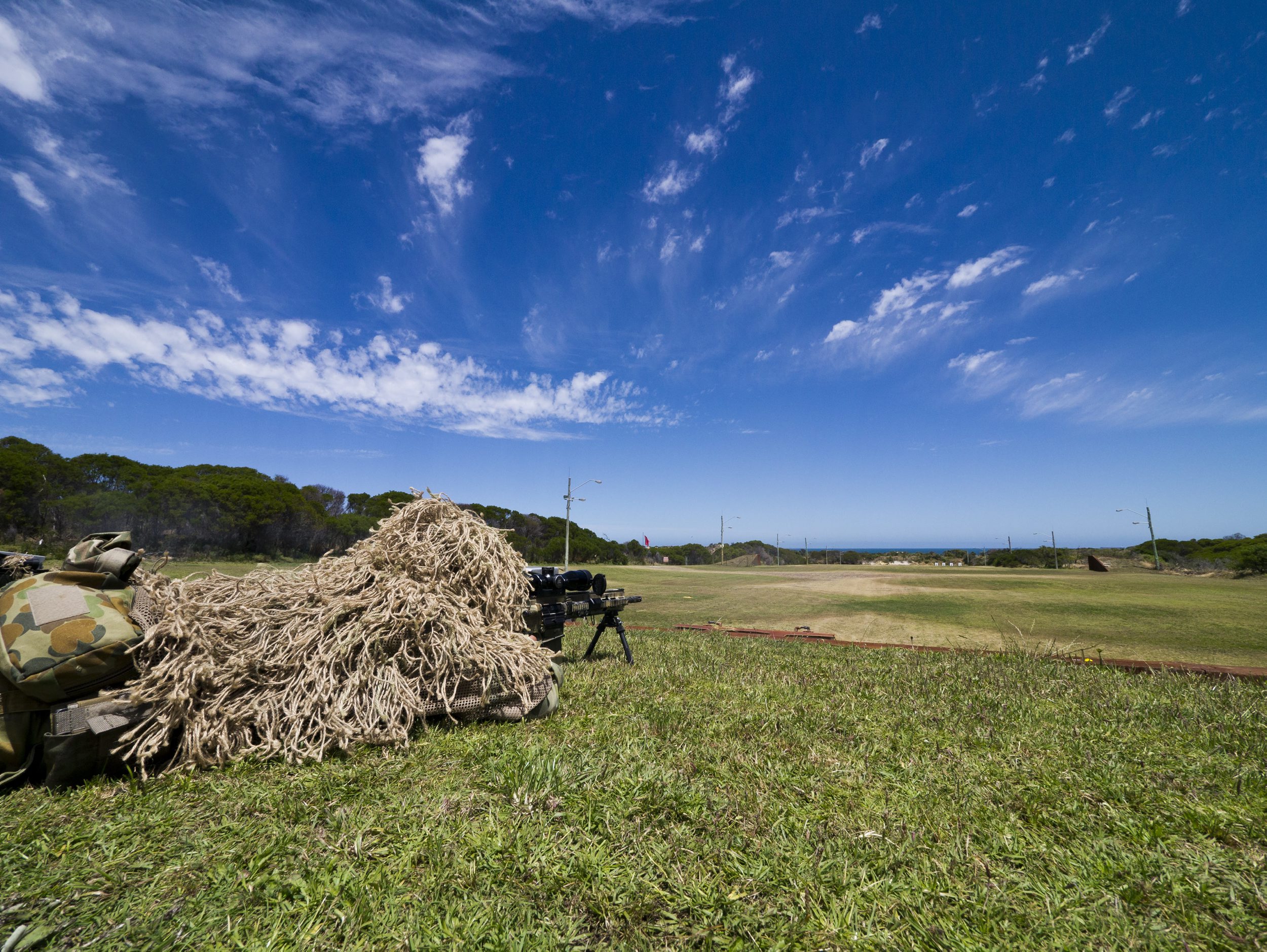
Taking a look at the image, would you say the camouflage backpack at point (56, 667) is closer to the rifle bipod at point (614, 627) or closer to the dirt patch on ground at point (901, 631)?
the rifle bipod at point (614, 627)

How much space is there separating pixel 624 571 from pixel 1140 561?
4688 centimetres

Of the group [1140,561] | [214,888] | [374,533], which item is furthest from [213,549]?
[1140,561]

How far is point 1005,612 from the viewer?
1136cm

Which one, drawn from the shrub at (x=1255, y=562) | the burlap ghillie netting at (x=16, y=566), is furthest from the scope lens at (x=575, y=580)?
the shrub at (x=1255, y=562)

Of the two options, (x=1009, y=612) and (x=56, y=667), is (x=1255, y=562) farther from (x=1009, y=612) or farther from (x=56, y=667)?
(x=56, y=667)

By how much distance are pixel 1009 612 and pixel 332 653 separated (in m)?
13.3

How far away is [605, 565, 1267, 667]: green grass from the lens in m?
7.33

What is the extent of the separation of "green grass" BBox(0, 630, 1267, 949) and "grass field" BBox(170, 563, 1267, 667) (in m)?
4.50

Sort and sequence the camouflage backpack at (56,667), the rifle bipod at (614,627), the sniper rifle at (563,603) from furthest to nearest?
the rifle bipod at (614,627), the sniper rifle at (563,603), the camouflage backpack at (56,667)

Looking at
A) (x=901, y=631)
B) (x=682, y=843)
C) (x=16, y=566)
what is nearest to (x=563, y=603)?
(x=682, y=843)

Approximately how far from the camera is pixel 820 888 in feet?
5.68

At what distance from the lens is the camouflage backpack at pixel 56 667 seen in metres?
2.33

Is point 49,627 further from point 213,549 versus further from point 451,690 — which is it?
point 213,549

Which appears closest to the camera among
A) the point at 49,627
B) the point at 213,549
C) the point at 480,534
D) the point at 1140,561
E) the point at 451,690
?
the point at 49,627
